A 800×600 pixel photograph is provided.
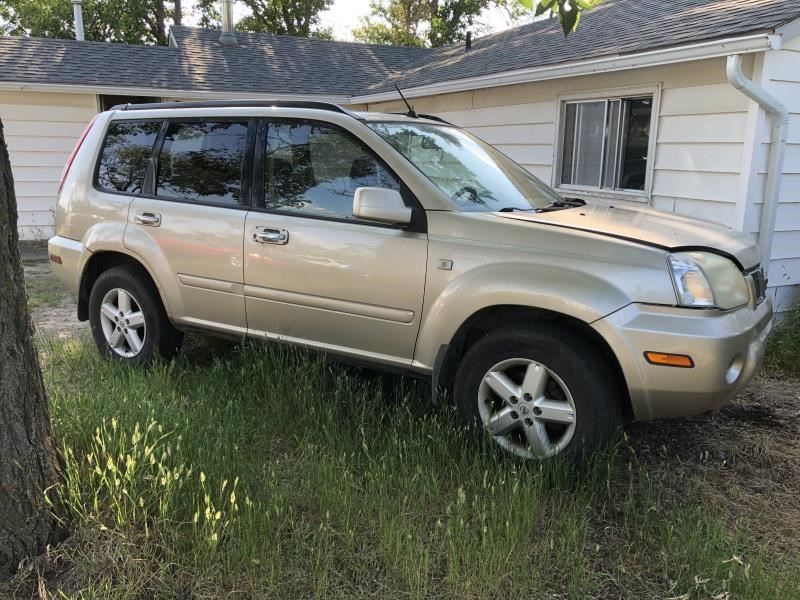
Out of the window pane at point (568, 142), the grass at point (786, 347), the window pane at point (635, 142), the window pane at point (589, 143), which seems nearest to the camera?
the grass at point (786, 347)

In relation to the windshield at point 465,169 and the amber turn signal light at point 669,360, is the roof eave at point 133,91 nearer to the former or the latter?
the windshield at point 465,169

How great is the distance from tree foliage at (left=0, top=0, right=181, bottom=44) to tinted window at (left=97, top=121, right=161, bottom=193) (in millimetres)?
30587

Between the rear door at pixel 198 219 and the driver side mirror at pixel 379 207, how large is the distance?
1021 mm

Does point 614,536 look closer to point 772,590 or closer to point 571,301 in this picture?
point 772,590

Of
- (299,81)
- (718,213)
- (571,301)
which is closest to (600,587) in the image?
(571,301)

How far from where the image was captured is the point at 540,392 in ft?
10.8

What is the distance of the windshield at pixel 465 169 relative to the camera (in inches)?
152

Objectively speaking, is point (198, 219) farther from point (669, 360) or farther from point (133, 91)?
point (133, 91)

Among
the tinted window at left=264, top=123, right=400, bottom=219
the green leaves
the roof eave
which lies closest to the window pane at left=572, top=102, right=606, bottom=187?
the tinted window at left=264, top=123, right=400, bottom=219

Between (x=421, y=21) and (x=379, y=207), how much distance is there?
112 feet

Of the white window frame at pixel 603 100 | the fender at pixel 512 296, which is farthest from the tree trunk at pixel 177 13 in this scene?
the fender at pixel 512 296

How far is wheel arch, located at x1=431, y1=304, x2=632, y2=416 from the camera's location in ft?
10.8

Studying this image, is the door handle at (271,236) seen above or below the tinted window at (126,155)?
below

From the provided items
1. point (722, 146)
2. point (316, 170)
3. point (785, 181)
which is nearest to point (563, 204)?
point (316, 170)
